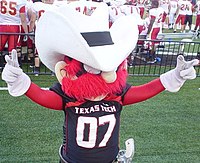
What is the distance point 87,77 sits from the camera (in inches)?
81.7

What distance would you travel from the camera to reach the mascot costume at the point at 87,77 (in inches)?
76.8

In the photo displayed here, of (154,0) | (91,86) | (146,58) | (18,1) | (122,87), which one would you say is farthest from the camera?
(154,0)

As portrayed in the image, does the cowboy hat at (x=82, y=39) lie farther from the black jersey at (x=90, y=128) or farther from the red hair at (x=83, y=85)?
the black jersey at (x=90, y=128)

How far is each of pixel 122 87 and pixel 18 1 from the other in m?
5.07

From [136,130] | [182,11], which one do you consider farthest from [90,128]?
[182,11]

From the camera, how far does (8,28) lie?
686 cm

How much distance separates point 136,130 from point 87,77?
7.75 feet

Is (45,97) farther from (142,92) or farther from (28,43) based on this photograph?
(28,43)

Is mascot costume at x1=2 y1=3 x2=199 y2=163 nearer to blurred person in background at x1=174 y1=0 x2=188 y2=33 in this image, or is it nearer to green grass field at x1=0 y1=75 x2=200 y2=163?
green grass field at x1=0 y1=75 x2=200 y2=163

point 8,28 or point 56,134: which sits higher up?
point 8,28

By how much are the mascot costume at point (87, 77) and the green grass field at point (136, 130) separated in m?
1.38

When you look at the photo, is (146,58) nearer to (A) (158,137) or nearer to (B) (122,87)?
(A) (158,137)

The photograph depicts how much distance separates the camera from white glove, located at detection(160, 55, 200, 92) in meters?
2.15

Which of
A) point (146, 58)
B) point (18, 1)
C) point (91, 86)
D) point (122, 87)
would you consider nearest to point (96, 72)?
point (91, 86)
